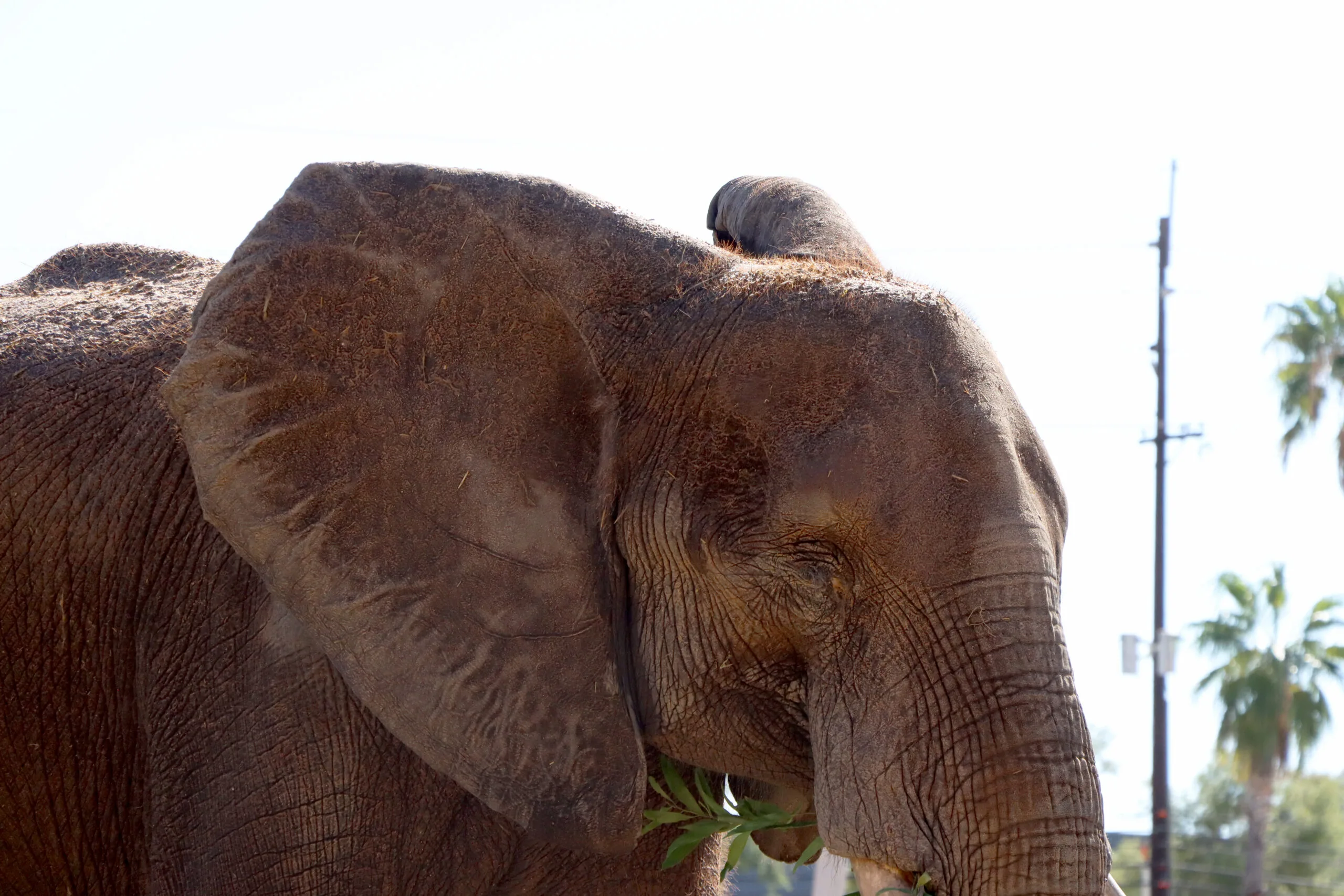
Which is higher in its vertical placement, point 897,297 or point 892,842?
point 897,297

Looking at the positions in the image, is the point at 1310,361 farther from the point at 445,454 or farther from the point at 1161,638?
the point at 445,454

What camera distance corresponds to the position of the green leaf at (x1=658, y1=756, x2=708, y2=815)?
4336 millimetres

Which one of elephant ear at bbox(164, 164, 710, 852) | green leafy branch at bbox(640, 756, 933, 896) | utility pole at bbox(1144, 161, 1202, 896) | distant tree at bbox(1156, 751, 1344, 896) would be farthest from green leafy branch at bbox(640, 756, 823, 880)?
distant tree at bbox(1156, 751, 1344, 896)

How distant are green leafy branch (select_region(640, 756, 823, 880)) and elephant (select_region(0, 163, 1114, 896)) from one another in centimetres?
8

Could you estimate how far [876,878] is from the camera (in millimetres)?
3682

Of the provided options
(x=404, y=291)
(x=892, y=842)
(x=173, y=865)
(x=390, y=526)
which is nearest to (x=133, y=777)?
(x=173, y=865)

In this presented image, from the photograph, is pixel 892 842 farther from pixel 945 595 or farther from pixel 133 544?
pixel 133 544

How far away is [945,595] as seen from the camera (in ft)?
12.1

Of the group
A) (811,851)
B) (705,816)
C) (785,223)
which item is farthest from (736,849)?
(785,223)

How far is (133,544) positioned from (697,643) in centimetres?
164

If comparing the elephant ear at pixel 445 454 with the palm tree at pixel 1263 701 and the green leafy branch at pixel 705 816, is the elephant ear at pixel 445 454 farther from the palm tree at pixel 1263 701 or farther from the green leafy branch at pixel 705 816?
the palm tree at pixel 1263 701

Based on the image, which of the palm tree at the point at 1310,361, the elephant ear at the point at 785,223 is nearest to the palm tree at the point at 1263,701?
the palm tree at the point at 1310,361

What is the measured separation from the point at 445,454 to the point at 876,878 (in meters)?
1.41

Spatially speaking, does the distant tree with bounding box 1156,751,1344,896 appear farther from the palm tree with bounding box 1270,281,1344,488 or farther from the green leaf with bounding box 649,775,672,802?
the green leaf with bounding box 649,775,672,802
